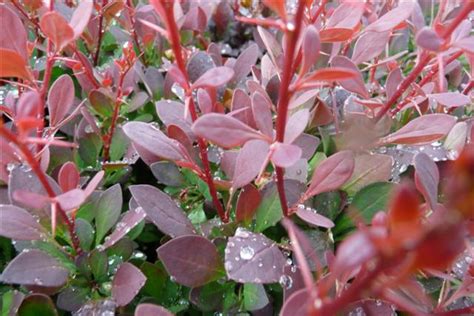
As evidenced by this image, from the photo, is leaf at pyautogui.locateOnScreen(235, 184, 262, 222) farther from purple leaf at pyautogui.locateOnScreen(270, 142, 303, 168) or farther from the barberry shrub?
purple leaf at pyautogui.locateOnScreen(270, 142, 303, 168)

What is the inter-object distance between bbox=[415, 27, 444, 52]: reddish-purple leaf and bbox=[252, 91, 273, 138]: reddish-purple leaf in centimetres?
22

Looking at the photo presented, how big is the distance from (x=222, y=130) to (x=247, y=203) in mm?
234

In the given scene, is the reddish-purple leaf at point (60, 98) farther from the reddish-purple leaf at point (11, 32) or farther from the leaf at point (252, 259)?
the leaf at point (252, 259)

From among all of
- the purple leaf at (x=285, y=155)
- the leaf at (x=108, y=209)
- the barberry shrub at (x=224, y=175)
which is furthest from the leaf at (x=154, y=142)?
the purple leaf at (x=285, y=155)

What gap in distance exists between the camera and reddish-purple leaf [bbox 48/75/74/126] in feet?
3.06

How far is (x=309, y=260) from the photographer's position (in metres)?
0.82

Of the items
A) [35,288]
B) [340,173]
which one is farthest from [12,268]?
[340,173]

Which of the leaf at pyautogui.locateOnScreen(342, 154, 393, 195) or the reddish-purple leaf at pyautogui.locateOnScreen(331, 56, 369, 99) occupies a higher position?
the reddish-purple leaf at pyautogui.locateOnScreen(331, 56, 369, 99)

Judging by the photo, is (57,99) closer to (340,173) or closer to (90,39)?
(90,39)

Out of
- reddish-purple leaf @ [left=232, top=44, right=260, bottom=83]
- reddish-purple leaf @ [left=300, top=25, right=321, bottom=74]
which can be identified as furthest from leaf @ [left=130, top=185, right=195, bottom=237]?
reddish-purple leaf @ [left=232, top=44, right=260, bottom=83]

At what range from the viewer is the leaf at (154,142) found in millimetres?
816

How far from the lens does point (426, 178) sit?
2.56 ft

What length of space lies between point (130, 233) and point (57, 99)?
273 mm

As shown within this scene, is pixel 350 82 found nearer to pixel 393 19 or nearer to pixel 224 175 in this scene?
pixel 393 19
